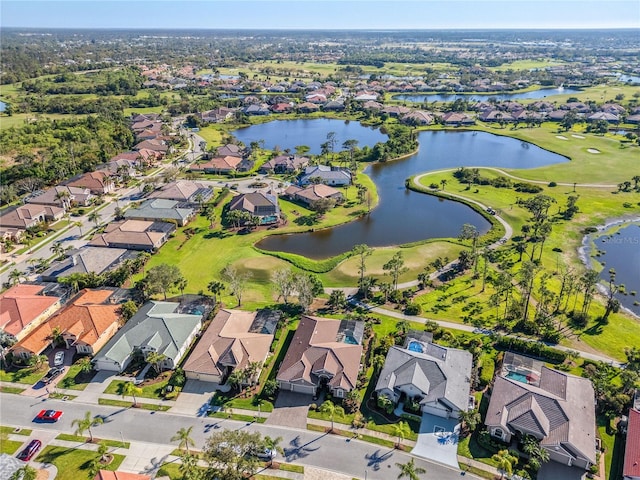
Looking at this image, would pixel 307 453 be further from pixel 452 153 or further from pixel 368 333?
pixel 452 153

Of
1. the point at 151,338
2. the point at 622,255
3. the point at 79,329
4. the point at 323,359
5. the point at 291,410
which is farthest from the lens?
the point at 622,255

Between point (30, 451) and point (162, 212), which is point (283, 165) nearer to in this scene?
point (162, 212)

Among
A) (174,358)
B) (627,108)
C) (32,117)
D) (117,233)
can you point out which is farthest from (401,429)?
(627,108)

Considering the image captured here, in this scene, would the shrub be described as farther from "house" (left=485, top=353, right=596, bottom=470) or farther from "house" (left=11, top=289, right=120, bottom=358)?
"house" (left=11, top=289, right=120, bottom=358)

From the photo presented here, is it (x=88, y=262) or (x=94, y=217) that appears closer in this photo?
(x=88, y=262)

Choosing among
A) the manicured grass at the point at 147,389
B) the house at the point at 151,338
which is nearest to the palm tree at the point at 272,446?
the manicured grass at the point at 147,389

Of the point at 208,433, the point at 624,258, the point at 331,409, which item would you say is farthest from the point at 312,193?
the point at 208,433

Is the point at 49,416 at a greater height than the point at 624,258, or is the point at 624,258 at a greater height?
the point at 624,258
